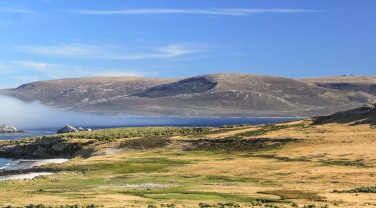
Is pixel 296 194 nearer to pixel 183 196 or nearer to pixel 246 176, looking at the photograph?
pixel 183 196

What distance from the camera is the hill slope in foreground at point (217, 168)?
175 ft

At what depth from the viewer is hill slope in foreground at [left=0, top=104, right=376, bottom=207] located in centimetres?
5344

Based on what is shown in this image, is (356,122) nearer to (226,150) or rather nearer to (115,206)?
(226,150)

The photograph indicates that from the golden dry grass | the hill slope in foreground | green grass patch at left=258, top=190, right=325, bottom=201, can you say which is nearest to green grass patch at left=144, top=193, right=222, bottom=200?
the hill slope in foreground

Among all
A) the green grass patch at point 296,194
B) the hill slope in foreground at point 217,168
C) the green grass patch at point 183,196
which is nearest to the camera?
the green grass patch at point 296,194

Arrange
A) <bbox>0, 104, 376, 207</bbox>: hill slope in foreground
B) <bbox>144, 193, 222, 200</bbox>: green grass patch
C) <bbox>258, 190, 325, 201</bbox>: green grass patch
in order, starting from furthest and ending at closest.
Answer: <bbox>144, 193, 222, 200</bbox>: green grass patch → <bbox>0, 104, 376, 207</bbox>: hill slope in foreground → <bbox>258, 190, 325, 201</bbox>: green grass patch

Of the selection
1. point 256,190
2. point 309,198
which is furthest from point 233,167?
point 309,198

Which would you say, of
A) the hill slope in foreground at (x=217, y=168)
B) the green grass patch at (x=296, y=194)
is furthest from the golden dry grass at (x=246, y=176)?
the hill slope in foreground at (x=217, y=168)

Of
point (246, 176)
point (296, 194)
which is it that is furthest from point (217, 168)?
point (296, 194)

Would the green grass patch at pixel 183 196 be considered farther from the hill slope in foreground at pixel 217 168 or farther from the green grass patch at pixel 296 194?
the green grass patch at pixel 296 194

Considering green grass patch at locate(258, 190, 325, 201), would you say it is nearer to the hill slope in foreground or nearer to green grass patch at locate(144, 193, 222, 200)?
the hill slope in foreground

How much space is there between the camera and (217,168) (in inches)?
3231

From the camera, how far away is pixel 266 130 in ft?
416

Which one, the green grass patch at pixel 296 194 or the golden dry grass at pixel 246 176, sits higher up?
the golden dry grass at pixel 246 176
